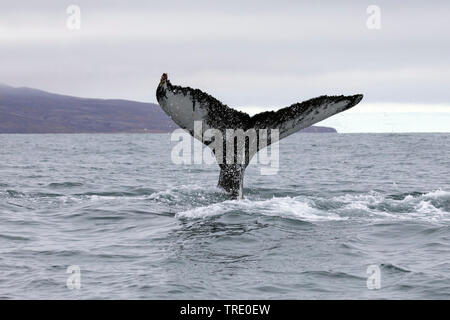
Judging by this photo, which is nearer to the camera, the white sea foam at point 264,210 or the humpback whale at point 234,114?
the humpback whale at point 234,114

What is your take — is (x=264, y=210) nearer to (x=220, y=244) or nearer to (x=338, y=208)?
(x=338, y=208)

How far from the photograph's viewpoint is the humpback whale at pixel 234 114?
31.0 ft

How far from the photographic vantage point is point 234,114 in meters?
10.6

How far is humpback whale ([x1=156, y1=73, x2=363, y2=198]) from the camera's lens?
31.0 feet

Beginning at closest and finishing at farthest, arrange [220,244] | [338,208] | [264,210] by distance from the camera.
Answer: [220,244] < [264,210] < [338,208]

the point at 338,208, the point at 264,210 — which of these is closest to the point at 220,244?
the point at 264,210

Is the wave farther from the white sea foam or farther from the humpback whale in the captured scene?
the humpback whale

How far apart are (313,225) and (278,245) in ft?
5.09

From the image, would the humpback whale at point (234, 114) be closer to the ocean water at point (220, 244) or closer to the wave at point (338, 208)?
the wave at point (338, 208)

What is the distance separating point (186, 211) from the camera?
11484mm

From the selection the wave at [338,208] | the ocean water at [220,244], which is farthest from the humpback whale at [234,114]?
the ocean water at [220,244]

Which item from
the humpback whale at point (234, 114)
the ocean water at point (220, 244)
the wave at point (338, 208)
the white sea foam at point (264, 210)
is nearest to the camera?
the ocean water at point (220, 244)

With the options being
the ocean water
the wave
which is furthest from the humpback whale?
the ocean water
